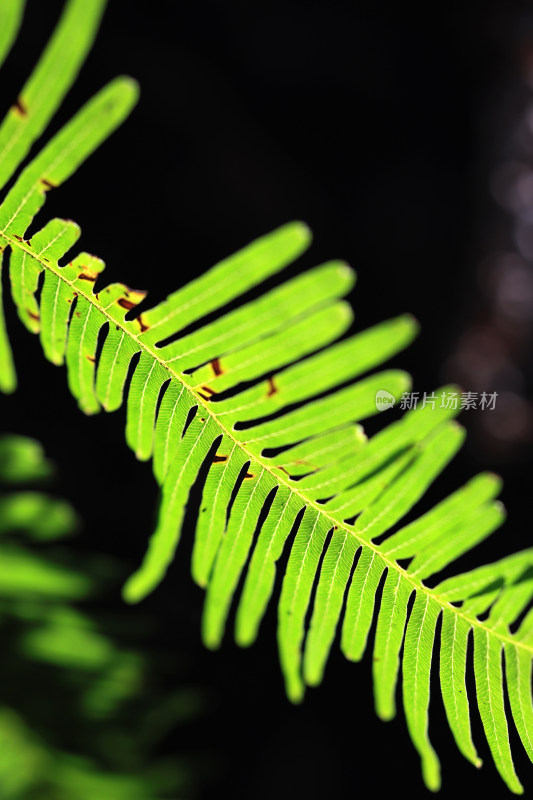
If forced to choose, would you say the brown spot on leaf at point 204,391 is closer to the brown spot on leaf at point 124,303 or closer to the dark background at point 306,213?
the brown spot on leaf at point 124,303

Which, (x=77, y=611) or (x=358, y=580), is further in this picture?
(x=77, y=611)

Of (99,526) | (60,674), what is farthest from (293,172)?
(60,674)

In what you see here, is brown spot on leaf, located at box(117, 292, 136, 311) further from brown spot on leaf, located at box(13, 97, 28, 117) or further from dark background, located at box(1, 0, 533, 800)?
dark background, located at box(1, 0, 533, 800)

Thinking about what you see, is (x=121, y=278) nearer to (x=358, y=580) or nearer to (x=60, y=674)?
(x=60, y=674)

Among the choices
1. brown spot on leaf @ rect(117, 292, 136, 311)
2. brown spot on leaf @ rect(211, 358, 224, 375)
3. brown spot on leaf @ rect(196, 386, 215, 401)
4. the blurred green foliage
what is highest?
brown spot on leaf @ rect(117, 292, 136, 311)

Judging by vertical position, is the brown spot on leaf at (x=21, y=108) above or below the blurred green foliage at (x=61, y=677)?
above

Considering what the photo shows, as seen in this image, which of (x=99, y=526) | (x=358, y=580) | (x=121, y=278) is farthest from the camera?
(x=99, y=526)

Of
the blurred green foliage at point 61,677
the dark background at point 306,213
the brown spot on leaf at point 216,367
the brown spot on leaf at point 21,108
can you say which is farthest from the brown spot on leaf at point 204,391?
the dark background at point 306,213

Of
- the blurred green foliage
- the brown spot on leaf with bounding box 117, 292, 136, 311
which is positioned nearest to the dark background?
the blurred green foliage

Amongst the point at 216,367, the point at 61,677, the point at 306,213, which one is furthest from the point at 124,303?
the point at 306,213
